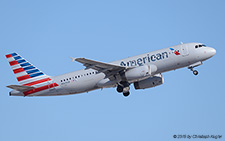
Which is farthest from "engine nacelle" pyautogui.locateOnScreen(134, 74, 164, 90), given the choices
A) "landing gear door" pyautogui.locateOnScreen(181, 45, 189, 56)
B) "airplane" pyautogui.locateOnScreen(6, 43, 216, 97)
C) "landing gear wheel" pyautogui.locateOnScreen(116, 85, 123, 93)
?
"landing gear door" pyautogui.locateOnScreen(181, 45, 189, 56)

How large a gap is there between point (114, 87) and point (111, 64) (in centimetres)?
551

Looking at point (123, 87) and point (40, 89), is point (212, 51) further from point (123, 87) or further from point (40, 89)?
point (40, 89)

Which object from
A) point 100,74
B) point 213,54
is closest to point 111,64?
point 100,74

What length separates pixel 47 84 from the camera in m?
47.2

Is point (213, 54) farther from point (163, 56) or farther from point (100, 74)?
point (100, 74)

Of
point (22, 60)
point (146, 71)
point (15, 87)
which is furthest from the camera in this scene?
point (22, 60)

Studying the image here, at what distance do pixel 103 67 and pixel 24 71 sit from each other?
12.0 metres

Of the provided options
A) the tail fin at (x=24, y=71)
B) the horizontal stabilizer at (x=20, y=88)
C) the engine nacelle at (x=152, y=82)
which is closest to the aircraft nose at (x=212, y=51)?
the engine nacelle at (x=152, y=82)

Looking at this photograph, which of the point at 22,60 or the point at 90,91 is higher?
the point at 22,60

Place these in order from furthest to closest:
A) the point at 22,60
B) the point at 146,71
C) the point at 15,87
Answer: the point at 22,60 < the point at 15,87 < the point at 146,71

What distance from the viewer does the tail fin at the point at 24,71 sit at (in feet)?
157

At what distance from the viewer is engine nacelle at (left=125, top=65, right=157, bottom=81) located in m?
42.5

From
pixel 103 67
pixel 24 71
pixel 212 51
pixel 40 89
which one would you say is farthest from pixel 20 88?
pixel 212 51

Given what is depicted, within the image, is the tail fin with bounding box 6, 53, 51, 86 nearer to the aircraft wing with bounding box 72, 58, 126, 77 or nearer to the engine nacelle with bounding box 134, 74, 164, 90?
the aircraft wing with bounding box 72, 58, 126, 77
